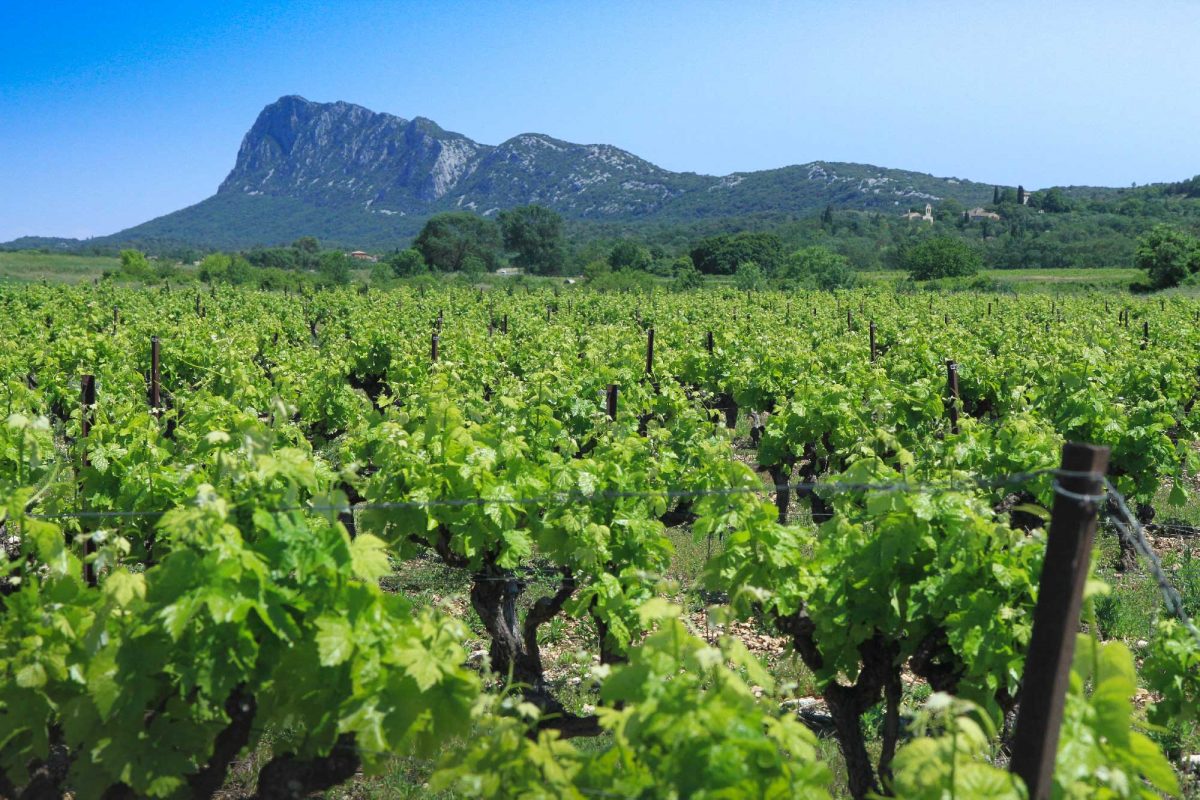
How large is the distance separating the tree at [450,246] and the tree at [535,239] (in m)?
2.38

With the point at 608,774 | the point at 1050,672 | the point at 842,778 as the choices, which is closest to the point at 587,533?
the point at 842,778

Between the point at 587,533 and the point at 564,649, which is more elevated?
the point at 587,533

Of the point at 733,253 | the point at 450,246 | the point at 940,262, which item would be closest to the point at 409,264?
the point at 450,246

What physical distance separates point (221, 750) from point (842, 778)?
344cm

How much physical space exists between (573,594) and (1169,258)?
178ft

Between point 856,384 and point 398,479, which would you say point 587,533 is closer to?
point 398,479

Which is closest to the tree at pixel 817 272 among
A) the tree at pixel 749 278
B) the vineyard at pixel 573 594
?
the tree at pixel 749 278

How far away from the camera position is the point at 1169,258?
49594 mm

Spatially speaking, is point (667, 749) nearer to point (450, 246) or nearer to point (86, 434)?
point (86, 434)

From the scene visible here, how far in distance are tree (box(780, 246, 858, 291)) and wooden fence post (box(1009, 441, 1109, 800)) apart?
4829cm

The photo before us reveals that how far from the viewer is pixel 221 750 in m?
3.17

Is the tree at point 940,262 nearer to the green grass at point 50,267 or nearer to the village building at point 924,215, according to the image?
the green grass at point 50,267

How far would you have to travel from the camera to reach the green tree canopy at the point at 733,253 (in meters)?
76.1

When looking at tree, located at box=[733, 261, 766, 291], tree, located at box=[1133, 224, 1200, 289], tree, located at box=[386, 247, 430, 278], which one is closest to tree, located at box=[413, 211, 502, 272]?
tree, located at box=[386, 247, 430, 278]
